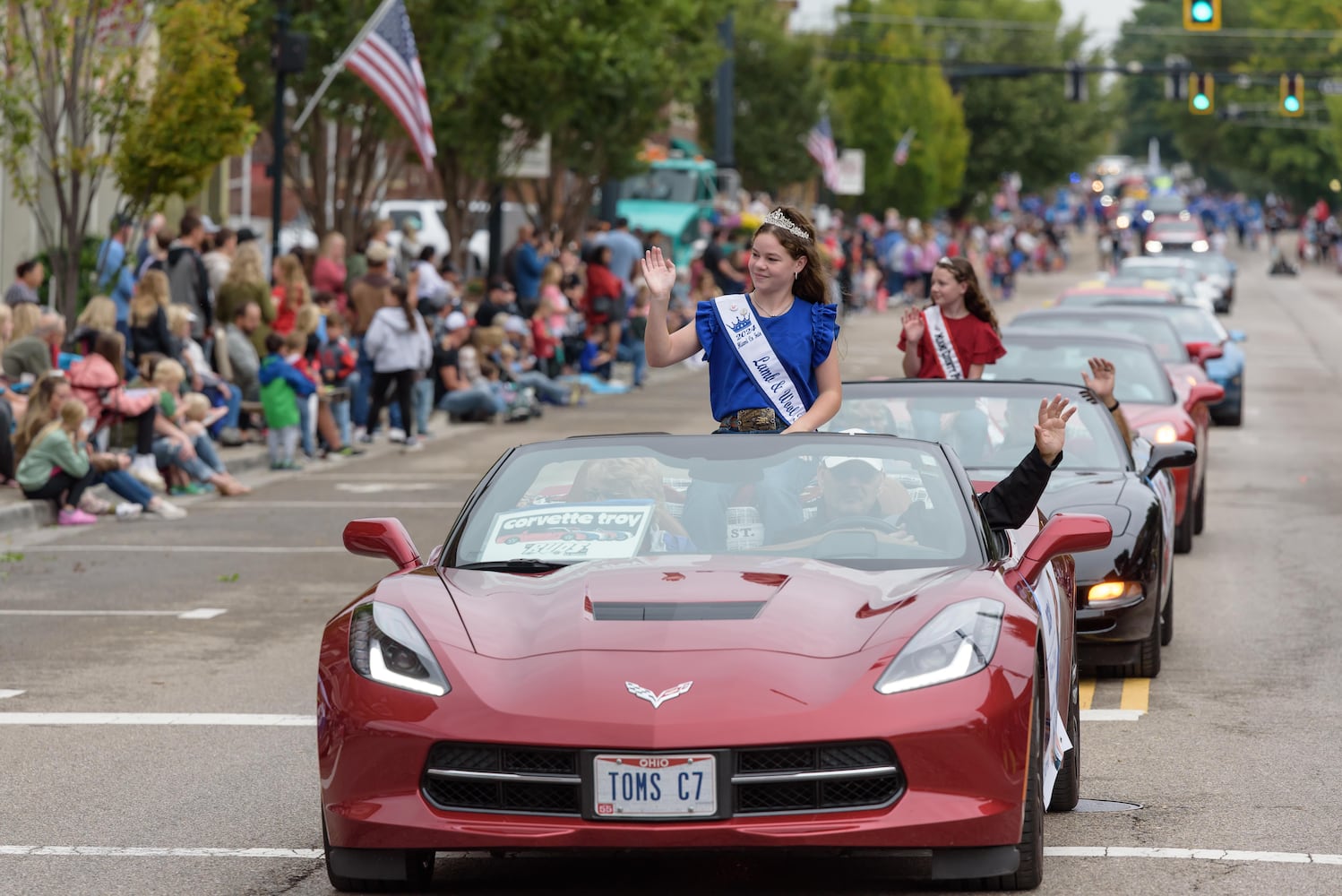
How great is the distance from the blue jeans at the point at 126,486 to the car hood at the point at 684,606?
10.8 meters

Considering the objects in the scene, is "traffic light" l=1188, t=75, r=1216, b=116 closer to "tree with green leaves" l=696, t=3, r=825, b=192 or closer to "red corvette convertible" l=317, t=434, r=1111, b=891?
"tree with green leaves" l=696, t=3, r=825, b=192

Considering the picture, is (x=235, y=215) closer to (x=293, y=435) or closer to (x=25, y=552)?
(x=293, y=435)

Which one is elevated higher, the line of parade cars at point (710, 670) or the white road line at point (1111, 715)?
the line of parade cars at point (710, 670)

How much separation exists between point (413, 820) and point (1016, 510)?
2626mm

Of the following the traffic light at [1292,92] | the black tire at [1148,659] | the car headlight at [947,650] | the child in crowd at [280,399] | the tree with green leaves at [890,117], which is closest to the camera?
the car headlight at [947,650]

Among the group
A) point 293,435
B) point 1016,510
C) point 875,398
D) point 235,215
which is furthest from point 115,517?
point 235,215

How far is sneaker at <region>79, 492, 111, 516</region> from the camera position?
16.7 m

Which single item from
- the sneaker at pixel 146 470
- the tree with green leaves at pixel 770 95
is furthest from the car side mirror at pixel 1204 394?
the tree with green leaves at pixel 770 95

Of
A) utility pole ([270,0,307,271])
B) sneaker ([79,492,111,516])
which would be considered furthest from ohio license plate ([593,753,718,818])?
utility pole ([270,0,307,271])

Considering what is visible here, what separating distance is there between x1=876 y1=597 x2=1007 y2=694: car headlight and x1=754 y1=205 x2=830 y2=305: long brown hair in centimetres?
256

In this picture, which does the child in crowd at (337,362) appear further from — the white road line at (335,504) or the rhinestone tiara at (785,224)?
the rhinestone tiara at (785,224)

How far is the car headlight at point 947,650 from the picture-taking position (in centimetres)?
570

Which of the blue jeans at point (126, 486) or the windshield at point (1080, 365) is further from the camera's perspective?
the blue jeans at point (126, 486)

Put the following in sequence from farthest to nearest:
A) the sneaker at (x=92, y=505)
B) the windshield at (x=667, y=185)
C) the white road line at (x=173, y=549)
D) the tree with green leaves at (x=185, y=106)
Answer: the windshield at (x=667, y=185) < the tree with green leaves at (x=185, y=106) < the sneaker at (x=92, y=505) < the white road line at (x=173, y=549)
